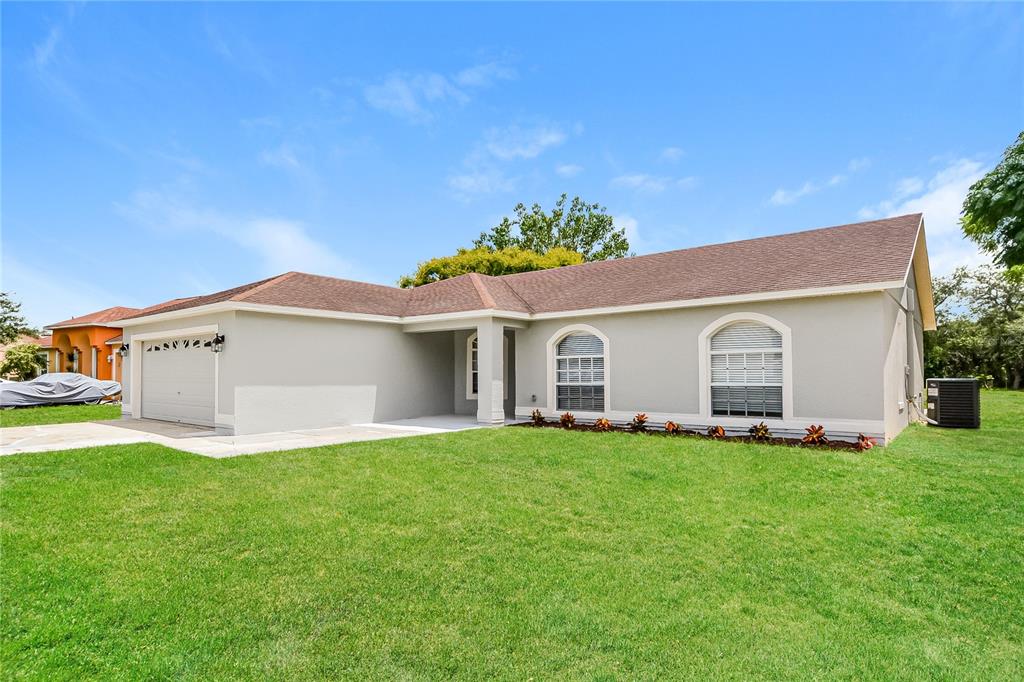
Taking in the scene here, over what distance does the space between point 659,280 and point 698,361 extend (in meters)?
2.88

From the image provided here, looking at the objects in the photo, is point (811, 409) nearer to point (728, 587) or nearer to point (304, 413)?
point (728, 587)

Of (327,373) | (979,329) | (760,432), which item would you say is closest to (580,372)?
(760,432)

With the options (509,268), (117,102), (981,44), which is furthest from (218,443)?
(509,268)

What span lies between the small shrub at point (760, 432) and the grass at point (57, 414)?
61.4 feet

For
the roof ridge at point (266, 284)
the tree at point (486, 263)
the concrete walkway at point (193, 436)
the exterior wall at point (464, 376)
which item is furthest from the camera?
the tree at point (486, 263)

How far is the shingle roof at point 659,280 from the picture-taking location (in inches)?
443

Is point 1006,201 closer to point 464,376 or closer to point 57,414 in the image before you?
point 464,376

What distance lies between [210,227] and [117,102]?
234 inches

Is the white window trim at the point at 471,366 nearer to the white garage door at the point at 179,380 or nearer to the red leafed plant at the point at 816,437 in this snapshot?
the white garage door at the point at 179,380

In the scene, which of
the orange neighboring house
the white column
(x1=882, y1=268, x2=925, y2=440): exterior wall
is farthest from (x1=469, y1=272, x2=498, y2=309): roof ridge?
the orange neighboring house

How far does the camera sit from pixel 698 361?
12.2 metres

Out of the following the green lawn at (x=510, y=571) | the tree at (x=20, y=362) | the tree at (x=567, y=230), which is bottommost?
the green lawn at (x=510, y=571)

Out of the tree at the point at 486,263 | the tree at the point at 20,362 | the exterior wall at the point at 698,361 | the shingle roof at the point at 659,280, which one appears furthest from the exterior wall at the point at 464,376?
the tree at the point at 20,362

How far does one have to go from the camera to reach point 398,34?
495 inches
